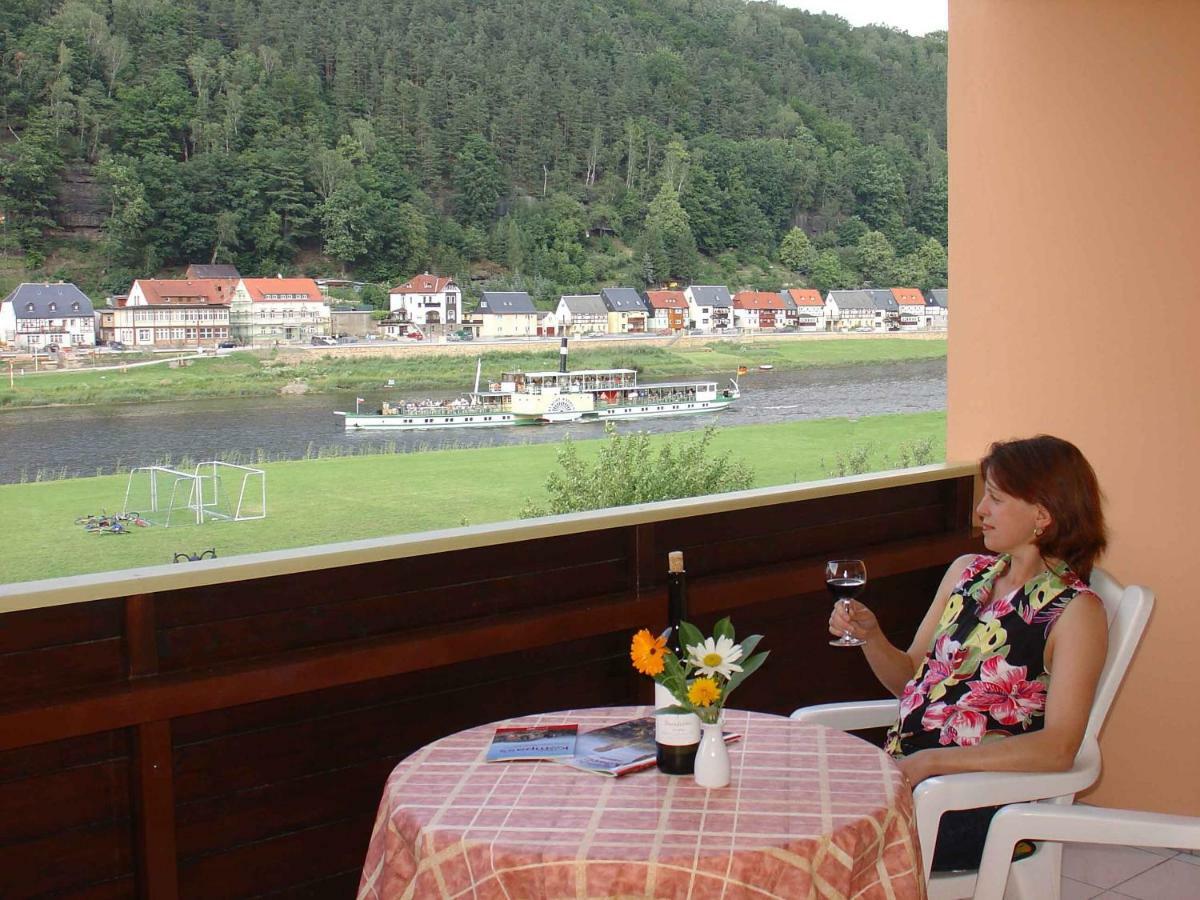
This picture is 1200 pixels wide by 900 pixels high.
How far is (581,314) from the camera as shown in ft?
25.3

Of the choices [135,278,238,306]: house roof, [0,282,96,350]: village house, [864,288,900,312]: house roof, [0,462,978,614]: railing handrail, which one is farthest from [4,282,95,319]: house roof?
[864,288,900,312]: house roof

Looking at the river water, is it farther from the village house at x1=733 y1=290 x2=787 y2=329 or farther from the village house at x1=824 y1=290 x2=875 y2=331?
the village house at x1=733 y1=290 x2=787 y2=329

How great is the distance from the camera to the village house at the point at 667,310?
7137mm

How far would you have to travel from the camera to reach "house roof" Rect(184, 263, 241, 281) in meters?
6.45

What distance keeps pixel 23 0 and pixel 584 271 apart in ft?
11.1

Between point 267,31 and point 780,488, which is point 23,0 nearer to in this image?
point 267,31

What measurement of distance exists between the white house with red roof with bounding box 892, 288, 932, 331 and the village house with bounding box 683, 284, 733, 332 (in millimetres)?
1040

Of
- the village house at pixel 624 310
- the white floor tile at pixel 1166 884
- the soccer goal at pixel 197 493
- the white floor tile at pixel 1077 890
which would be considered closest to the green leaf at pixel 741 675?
the white floor tile at pixel 1077 890

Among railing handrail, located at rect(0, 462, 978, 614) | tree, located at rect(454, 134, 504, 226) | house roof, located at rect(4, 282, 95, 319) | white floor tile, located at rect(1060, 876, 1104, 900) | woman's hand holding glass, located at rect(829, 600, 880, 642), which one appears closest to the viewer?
railing handrail, located at rect(0, 462, 978, 614)

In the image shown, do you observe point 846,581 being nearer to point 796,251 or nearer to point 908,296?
point 796,251

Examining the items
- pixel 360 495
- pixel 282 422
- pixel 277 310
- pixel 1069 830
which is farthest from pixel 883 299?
pixel 1069 830

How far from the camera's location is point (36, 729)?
6.30 ft

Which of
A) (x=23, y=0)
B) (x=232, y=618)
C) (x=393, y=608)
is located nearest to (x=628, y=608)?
(x=393, y=608)

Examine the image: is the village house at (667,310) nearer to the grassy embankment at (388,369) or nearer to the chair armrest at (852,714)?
the grassy embankment at (388,369)
